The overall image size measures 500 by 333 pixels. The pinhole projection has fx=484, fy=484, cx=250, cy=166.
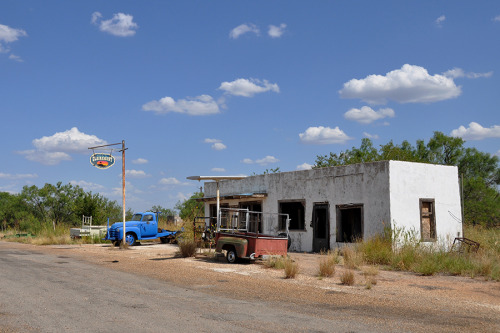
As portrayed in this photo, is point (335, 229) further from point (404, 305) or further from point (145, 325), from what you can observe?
point (145, 325)

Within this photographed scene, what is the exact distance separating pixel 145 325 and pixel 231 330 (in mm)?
1368

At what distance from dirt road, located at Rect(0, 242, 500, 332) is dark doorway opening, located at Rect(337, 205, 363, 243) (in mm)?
5675

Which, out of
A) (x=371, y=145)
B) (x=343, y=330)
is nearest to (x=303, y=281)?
(x=343, y=330)

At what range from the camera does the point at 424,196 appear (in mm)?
20438

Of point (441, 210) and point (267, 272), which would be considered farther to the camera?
point (441, 210)

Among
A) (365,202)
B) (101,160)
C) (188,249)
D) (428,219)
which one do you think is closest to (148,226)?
(101,160)

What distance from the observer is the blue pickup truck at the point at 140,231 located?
91.9ft

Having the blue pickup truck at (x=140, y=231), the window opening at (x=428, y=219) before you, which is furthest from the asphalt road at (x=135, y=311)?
the blue pickup truck at (x=140, y=231)

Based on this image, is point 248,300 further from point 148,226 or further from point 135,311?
point 148,226

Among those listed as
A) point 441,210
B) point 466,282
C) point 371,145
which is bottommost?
point 466,282

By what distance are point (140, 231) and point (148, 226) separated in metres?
0.60

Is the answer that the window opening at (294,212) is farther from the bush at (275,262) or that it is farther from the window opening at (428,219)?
the bush at (275,262)

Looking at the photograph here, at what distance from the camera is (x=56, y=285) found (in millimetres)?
11844

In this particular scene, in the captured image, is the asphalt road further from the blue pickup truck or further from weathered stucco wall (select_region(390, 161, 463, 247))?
the blue pickup truck
